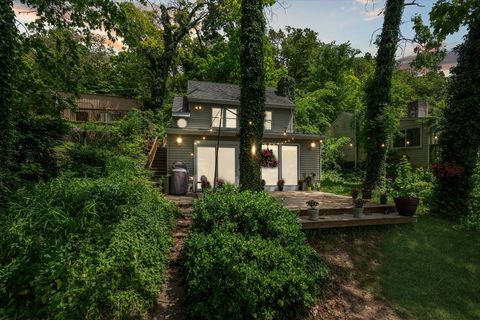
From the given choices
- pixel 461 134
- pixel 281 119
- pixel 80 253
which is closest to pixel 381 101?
pixel 461 134

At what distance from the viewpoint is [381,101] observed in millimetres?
10727

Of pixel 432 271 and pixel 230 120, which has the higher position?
pixel 230 120

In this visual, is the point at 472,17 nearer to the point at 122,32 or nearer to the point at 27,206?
the point at 122,32

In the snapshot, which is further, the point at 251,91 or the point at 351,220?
the point at 251,91

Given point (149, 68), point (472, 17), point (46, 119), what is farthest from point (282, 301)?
point (149, 68)

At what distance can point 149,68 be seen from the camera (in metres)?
24.0

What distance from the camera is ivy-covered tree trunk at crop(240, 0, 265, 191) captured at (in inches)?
320

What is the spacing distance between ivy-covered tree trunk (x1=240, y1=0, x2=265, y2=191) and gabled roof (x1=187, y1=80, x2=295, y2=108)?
6500 mm

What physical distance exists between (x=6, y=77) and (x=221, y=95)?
40.0 ft

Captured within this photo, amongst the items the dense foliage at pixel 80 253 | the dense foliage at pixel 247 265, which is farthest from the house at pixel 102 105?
the dense foliage at pixel 247 265

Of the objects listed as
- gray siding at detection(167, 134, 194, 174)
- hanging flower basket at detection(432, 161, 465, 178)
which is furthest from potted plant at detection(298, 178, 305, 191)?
hanging flower basket at detection(432, 161, 465, 178)

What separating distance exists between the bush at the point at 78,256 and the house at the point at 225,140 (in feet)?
25.1

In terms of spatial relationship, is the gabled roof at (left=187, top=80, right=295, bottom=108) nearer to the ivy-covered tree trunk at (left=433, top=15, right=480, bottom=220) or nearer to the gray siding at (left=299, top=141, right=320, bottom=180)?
the gray siding at (left=299, top=141, right=320, bottom=180)

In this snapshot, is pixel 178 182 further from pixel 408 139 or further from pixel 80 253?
pixel 408 139
